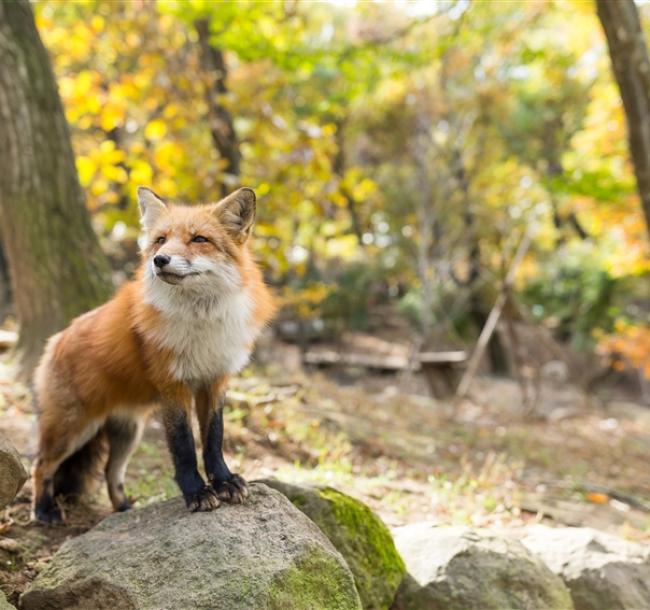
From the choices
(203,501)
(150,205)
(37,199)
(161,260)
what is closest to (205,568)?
(203,501)

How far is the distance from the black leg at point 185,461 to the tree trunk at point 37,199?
271 centimetres

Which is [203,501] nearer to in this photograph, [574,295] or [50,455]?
[50,455]

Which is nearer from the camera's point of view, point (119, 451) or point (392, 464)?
point (119, 451)

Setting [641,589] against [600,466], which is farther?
[600,466]

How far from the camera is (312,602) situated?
246 centimetres

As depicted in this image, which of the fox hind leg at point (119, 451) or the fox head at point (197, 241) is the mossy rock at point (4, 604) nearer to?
the fox hind leg at point (119, 451)

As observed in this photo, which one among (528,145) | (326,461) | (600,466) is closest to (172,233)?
(326,461)

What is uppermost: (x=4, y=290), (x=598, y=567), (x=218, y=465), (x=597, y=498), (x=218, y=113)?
(x=218, y=113)

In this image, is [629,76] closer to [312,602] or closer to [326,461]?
[326,461]

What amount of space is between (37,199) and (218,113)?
4154 mm

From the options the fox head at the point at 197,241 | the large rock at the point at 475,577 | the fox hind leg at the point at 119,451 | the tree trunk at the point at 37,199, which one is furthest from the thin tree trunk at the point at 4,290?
the large rock at the point at 475,577

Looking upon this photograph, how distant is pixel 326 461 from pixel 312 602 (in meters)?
2.94

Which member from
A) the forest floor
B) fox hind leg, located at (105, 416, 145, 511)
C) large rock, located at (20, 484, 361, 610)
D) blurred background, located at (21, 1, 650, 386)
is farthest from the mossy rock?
blurred background, located at (21, 1, 650, 386)

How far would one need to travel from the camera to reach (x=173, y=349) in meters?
3.01
